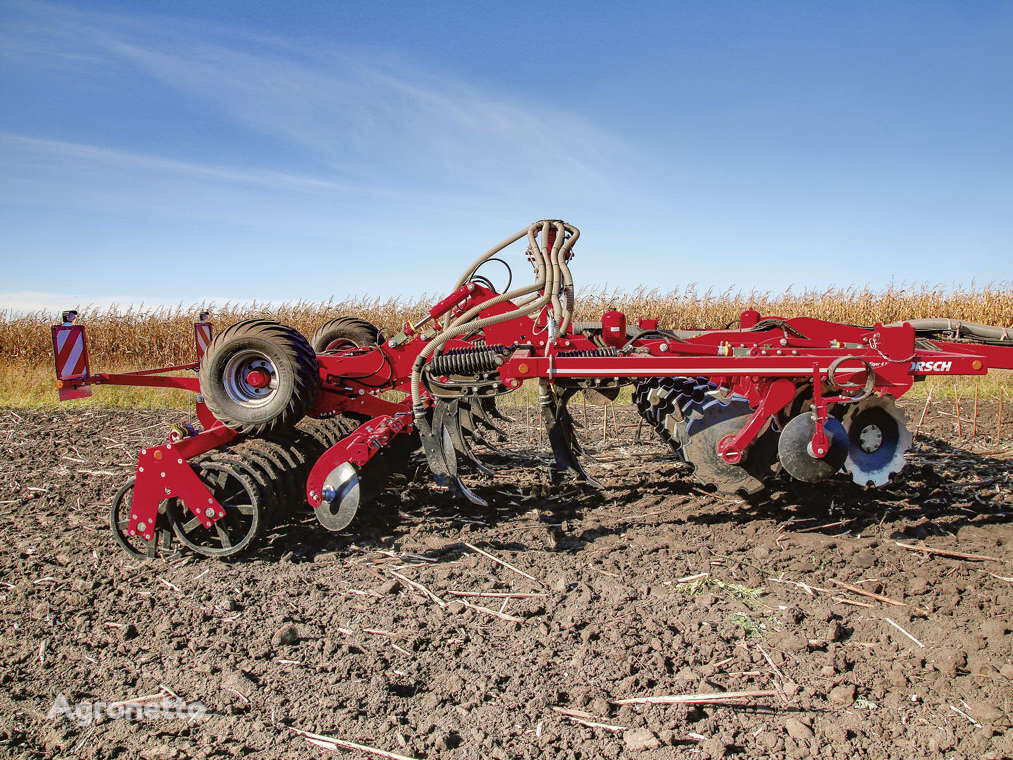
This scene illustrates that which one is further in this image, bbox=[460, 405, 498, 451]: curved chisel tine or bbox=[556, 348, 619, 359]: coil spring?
bbox=[460, 405, 498, 451]: curved chisel tine

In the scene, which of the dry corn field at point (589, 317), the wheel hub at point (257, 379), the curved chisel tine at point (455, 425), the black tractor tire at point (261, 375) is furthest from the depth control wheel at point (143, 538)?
the dry corn field at point (589, 317)

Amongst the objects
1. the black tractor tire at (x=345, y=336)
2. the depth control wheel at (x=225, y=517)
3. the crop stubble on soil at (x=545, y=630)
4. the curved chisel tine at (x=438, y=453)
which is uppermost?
the black tractor tire at (x=345, y=336)

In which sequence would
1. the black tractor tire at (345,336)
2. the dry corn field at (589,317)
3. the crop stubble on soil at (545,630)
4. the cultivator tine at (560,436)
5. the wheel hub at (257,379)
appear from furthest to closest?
1. the dry corn field at (589,317)
2. the black tractor tire at (345,336)
3. the cultivator tine at (560,436)
4. the wheel hub at (257,379)
5. the crop stubble on soil at (545,630)

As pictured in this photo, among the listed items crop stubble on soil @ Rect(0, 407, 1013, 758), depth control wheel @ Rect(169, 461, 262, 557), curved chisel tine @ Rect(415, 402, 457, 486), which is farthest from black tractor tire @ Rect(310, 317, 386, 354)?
depth control wheel @ Rect(169, 461, 262, 557)

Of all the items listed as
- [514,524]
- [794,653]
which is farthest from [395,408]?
[794,653]

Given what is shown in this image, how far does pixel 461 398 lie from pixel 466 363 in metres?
0.23

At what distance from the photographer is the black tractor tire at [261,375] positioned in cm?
432

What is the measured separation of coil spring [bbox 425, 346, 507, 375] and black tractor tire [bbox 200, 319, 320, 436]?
0.77m

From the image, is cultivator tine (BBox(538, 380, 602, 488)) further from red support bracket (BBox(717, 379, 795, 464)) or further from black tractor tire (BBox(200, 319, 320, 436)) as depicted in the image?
black tractor tire (BBox(200, 319, 320, 436))

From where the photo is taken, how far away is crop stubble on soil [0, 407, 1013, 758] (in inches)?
101

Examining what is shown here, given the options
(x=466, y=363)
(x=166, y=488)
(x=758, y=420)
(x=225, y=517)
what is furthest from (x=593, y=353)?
(x=166, y=488)

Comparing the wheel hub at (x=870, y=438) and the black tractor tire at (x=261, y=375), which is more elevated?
the black tractor tire at (x=261, y=375)

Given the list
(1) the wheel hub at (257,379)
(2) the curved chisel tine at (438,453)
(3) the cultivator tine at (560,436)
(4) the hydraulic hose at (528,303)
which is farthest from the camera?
(3) the cultivator tine at (560,436)

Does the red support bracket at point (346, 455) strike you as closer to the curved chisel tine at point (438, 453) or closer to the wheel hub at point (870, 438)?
the curved chisel tine at point (438, 453)
